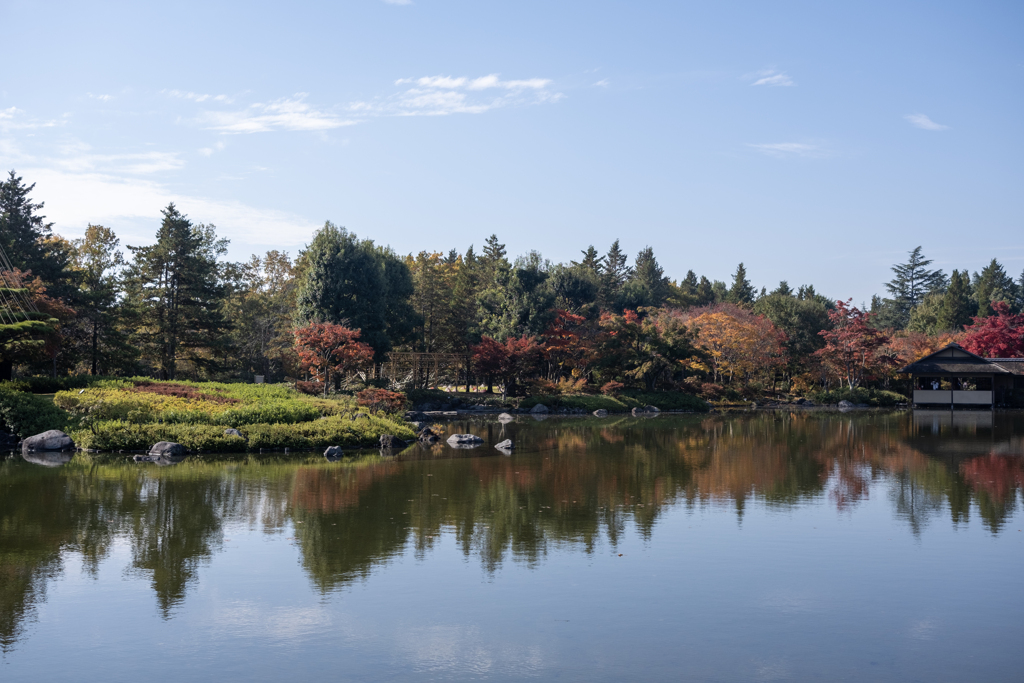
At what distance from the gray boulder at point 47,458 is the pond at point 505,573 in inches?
21.2

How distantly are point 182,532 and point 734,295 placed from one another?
71404mm

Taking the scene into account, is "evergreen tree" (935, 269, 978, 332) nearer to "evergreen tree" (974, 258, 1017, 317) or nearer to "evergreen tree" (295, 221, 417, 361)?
"evergreen tree" (974, 258, 1017, 317)

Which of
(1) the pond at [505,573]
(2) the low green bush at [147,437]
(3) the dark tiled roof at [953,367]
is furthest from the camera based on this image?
(3) the dark tiled roof at [953,367]

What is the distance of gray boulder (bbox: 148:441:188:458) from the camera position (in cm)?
1903

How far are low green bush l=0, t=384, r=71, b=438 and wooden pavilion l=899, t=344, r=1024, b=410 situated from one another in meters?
39.1

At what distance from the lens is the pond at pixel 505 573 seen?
21.8ft

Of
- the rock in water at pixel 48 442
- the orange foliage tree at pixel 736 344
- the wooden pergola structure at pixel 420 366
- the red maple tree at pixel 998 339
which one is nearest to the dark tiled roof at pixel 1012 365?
the red maple tree at pixel 998 339

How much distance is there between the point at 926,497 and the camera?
47.2 feet

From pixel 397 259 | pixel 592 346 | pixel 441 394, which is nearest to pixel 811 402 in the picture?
pixel 592 346

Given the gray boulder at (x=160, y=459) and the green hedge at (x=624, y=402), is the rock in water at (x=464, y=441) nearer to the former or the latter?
the gray boulder at (x=160, y=459)

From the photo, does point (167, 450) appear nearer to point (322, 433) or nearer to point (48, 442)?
point (48, 442)

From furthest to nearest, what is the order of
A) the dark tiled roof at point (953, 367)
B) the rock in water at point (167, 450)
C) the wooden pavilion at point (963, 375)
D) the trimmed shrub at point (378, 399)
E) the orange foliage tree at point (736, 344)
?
the orange foliage tree at point (736, 344) < the wooden pavilion at point (963, 375) < the dark tiled roof at point (953, 367) < the trimmed shrub at point (378, 399) < the rock in water at point (167, 450)

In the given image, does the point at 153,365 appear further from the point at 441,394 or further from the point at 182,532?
the point at 182,532

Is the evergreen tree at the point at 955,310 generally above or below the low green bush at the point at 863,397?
above
